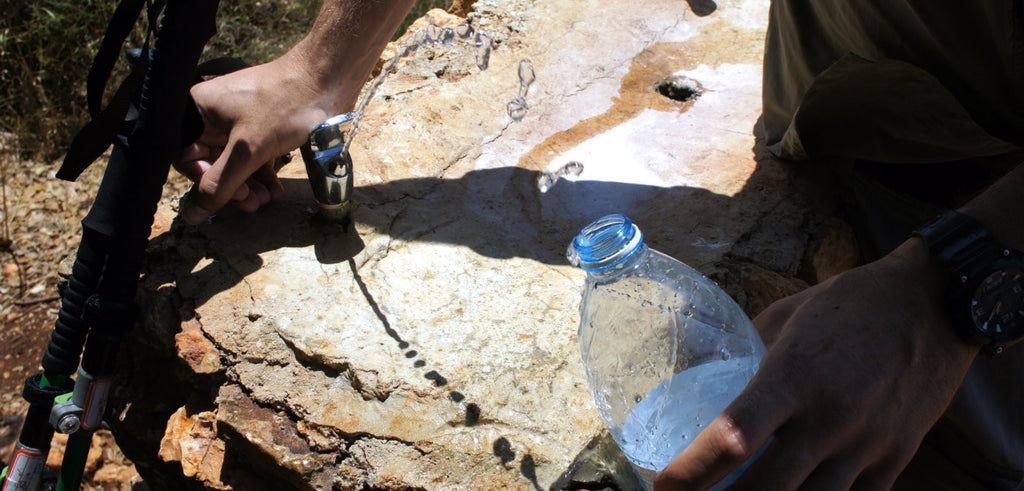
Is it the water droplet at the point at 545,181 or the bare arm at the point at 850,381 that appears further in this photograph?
the water droplet at the point at 545,181

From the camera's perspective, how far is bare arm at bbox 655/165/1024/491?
0.90 metres

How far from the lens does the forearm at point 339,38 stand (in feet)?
5.37

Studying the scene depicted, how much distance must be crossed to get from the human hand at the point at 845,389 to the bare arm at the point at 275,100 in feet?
3.61

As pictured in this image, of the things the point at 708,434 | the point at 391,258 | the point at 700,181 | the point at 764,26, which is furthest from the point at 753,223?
the point at 764,26

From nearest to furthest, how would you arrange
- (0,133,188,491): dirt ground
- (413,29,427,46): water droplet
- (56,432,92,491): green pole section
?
1. (56,432,92,491): green pole section
2. (413,29,427,46): water droplet
3. (0,133,188,491): dirt ground

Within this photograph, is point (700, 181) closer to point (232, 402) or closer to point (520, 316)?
point (520, 316)

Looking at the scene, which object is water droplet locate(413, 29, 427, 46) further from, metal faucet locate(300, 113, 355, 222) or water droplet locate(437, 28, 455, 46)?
metal faucet locate(300, 113, 355, 222)

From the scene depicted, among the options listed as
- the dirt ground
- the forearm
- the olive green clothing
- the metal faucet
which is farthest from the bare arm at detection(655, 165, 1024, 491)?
the dirt ground

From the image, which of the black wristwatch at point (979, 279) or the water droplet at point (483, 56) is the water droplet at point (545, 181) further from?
the black wristwatch at point (979, 279)

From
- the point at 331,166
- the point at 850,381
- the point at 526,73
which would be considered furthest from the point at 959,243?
the point at 526,73

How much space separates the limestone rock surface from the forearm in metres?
0.33

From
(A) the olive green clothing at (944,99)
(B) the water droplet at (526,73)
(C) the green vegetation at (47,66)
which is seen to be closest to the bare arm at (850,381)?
(A) the olive green clothing at (944,99)

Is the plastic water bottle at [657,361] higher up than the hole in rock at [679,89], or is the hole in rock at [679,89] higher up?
the plastic water bottle at [657,361]

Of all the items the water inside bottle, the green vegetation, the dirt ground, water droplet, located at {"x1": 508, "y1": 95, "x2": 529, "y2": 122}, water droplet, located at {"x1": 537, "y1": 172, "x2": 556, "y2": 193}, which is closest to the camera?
the water inside bottle
